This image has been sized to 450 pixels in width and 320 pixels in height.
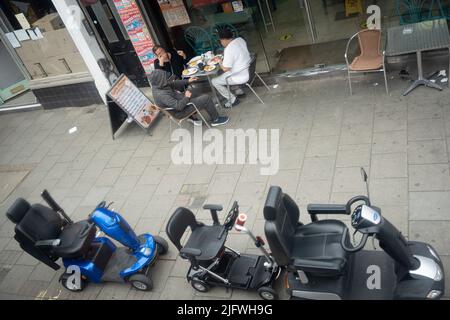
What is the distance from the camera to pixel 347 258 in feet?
12.6

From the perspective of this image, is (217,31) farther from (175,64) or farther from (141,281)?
(141,281)

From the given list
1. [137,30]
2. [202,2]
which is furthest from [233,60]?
[137,30]

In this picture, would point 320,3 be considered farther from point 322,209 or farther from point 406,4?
point 322,209

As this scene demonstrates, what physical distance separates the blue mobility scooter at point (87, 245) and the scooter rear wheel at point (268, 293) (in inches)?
53.2

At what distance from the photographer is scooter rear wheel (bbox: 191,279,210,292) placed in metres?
4.44

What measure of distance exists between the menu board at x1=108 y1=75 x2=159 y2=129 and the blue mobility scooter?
2.72 meters

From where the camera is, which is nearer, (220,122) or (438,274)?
(438,274)

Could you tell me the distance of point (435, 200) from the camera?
181 inches

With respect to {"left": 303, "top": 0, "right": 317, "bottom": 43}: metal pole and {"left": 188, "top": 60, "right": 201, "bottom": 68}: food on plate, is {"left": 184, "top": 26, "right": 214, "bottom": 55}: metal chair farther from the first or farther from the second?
{"left": 303, "top": 0, "right": 317, "bottom": 43}: metal pole

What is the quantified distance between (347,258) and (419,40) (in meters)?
3.82

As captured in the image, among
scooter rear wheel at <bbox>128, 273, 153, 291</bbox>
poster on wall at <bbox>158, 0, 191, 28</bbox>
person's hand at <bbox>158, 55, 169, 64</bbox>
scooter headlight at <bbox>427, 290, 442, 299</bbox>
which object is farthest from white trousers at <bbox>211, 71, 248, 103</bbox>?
scooter headlight at <bbox>427, 290, 442, 299</bbox>

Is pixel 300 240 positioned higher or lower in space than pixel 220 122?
higher
